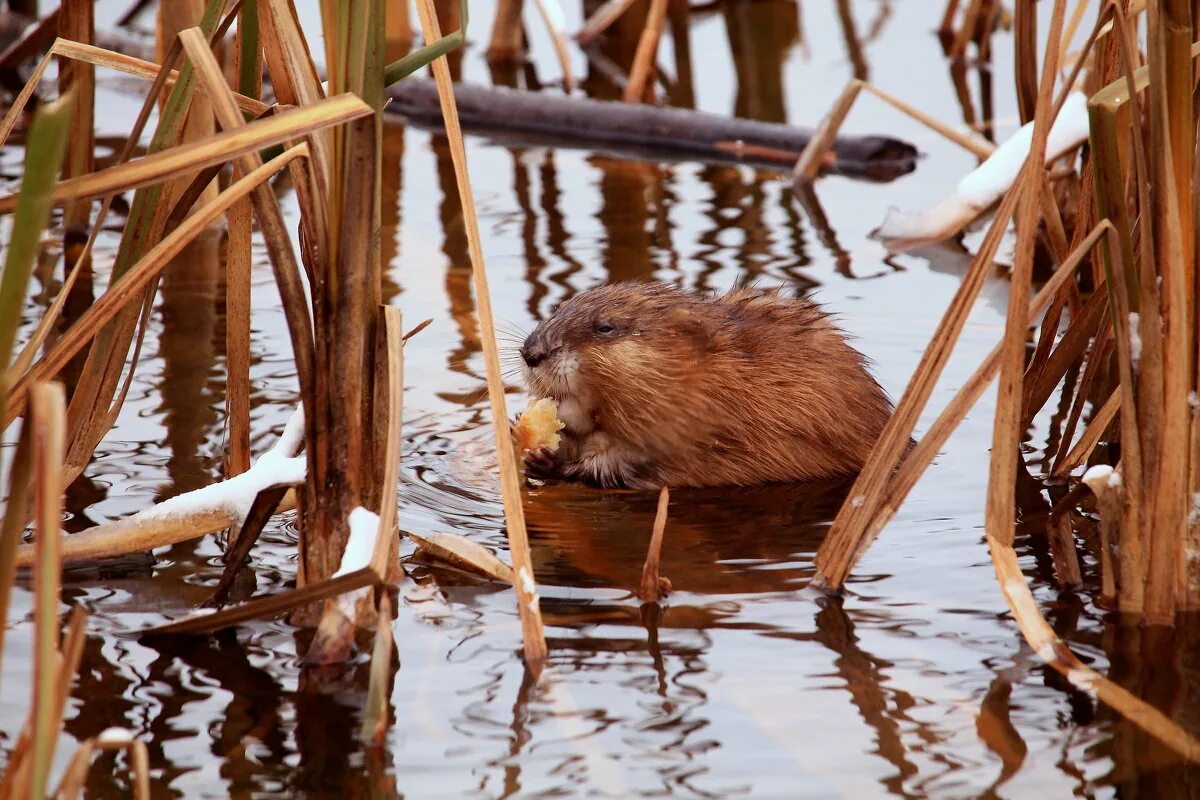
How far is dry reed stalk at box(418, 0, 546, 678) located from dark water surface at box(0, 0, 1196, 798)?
144 mm

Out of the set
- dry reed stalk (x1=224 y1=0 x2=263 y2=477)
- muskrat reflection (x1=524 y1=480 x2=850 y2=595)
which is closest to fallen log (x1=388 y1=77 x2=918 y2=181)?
muskrat reflection (x1=524 y1=480 x2=850 y2=595)

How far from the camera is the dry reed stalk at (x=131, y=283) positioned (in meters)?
2.48

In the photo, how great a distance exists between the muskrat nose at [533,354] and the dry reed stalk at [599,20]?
447 cm

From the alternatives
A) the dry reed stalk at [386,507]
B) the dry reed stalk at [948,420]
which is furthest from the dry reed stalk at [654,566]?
the dry reed stalk at [386,507]

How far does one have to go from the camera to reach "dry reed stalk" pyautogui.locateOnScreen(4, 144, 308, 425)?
248 cm

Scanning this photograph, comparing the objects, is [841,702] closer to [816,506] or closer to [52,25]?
[816,506]

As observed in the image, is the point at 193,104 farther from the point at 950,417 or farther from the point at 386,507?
the point at 950,417

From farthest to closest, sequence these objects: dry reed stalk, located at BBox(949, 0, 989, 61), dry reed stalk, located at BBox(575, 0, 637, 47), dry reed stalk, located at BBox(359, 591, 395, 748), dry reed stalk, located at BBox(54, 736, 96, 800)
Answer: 1. dry reed stalk, located at BBox(575, 0, 637, 47)
2. dry reed stalk, located at BBox(949, 0, 989, 61)
3. dry reed stalk, located at BBox(359, 591, 395, 748)
4. dry reed stalk, located at BBox(54, 736, 96, 800)

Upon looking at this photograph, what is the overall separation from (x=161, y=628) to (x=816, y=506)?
162 cm

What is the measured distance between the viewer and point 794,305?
4223 millimetres

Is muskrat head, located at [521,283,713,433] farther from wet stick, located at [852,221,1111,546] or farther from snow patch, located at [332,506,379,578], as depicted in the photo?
snow patch, located at [332,506,379,578]

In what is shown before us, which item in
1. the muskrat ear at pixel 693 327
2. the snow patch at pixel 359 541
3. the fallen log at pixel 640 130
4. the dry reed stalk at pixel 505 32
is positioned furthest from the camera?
the dry reed stalk at pixel 505 32

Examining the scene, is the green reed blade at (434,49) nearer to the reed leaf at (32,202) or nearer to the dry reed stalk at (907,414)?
the reed leaf at (32,202)

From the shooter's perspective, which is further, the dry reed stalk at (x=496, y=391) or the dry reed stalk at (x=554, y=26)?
the dry reed stalk at (x=554, y=26)
